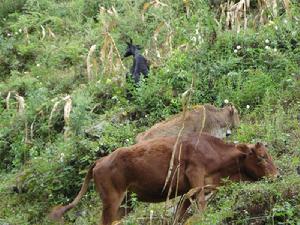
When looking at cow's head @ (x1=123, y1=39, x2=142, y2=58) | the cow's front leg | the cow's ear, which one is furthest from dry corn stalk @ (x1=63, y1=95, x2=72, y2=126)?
the cow's front leg

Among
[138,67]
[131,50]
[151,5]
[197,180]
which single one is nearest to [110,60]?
[131,50]

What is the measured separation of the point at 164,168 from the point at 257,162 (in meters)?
1.05

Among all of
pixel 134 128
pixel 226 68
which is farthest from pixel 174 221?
pixel 226 68

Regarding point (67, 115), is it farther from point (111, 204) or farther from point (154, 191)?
point (154, 191)

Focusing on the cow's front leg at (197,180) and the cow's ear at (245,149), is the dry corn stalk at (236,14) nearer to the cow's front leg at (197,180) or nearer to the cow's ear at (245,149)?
the cow's ear at (245,149)

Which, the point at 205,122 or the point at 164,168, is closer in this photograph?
the point at 164,168

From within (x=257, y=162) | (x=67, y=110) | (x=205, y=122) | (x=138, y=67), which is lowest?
(x=205, y=122)

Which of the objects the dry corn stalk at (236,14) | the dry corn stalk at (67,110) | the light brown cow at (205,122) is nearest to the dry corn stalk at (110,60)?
the dry corn stalk at (67,110)

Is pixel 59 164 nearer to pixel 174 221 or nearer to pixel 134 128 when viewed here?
pixel 134 128

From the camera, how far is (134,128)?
1265 cm

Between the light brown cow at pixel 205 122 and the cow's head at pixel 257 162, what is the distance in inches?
87.2

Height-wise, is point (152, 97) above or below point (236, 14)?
below

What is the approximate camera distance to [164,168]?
874 cm

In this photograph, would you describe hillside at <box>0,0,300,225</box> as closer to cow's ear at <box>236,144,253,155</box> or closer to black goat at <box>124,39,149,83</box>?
black goat at <box>124,39,149,83</box>
